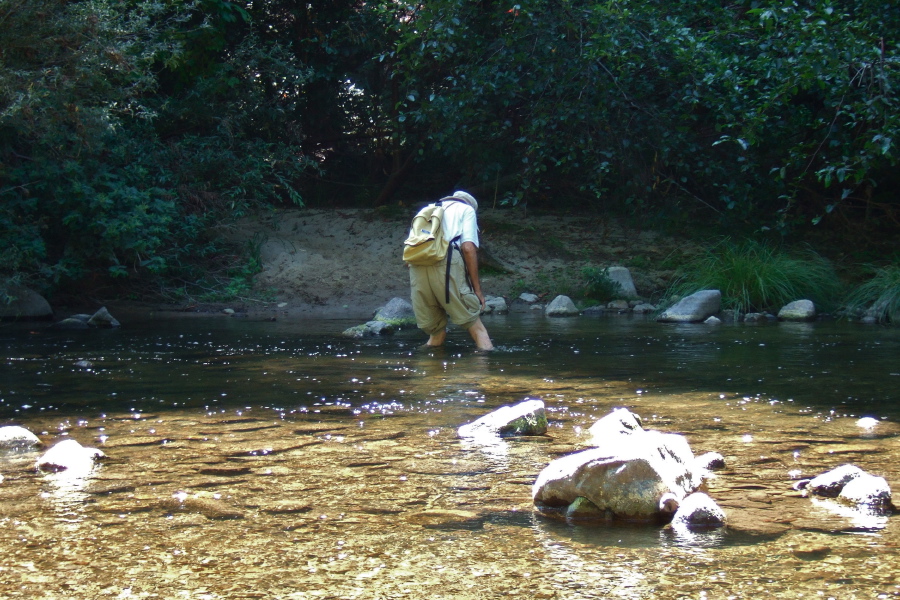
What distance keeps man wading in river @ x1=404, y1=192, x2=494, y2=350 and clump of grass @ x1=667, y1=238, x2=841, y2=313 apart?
16.9 feet

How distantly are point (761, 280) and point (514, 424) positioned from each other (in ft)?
27.4

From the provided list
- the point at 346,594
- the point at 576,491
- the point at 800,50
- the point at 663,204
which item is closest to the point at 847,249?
the point at 663,204

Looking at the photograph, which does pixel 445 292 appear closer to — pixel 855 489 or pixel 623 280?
pixel 855 489

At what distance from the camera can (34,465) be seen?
387 cm

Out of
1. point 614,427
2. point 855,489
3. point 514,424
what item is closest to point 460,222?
point 514,424

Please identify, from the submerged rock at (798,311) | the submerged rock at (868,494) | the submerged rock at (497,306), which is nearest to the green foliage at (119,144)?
the submerged rock at (497,306)

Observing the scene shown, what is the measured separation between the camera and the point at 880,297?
11.1m

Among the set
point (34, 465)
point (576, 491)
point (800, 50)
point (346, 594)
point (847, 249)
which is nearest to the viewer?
point (346, 594)

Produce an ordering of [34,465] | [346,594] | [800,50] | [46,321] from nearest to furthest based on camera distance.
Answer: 1. [346,594]
2. [34,465]
3. [800,50]
4. [46,321]

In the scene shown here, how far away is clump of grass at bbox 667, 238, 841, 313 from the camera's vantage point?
11.9 meters

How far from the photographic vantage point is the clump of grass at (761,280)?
11891mm

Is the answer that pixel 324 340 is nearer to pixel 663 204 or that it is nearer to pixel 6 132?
pixel 6 132

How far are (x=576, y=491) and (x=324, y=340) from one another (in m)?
6.12

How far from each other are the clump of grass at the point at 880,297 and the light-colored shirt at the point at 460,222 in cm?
581
